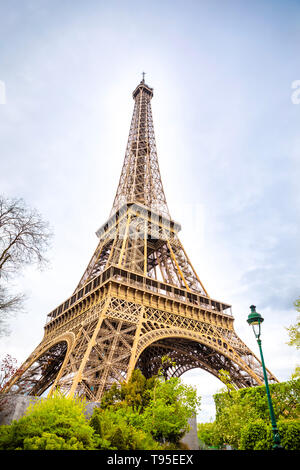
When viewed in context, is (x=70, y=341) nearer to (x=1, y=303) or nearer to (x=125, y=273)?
(x=125, y=273)

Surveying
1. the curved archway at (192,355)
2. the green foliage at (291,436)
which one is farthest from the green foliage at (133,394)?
the green foliage at (291,436)

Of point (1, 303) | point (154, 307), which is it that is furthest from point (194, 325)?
point (1, 303)

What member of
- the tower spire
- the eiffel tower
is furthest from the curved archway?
the tower spire

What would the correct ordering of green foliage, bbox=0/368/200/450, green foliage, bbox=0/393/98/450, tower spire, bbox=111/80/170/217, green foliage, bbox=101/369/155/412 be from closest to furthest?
green foliage, bbox=0/393/98/450, green foliage, bbox=0/368/200/450, green foliage, bbox=101/369/155/412, tower spire, bbox=111/80/170/217

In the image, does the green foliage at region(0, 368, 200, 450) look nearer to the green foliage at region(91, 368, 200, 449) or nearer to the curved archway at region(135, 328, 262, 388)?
the green foliage at region(91, 368, 200, 449)

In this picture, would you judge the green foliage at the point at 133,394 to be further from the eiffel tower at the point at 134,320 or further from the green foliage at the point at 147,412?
the eiffel tower at the point at 134,320

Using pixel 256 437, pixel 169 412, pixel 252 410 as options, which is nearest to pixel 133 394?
pixel 169 412
